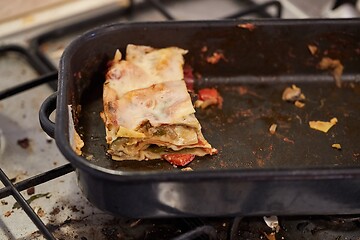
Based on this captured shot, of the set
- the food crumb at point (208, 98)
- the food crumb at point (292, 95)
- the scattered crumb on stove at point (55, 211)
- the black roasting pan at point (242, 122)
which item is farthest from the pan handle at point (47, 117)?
the food crumb at point (292, 95)

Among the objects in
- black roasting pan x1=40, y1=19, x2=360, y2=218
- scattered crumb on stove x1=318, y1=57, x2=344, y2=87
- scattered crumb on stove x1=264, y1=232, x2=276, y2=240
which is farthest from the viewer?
scattered crumb on stove x1=318, y1=57, x2=344, y2=87

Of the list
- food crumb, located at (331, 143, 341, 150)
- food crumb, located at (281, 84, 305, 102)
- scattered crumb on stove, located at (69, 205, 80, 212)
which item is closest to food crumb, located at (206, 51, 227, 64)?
food crumb, located at (281, 84, 305, 102)

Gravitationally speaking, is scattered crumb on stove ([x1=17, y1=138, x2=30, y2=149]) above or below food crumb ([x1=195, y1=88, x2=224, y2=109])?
below

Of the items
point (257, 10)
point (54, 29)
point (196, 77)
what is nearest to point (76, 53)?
point (196, 77)

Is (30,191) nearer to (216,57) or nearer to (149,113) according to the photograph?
(149,113)

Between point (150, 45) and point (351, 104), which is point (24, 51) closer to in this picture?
point (150, 45)

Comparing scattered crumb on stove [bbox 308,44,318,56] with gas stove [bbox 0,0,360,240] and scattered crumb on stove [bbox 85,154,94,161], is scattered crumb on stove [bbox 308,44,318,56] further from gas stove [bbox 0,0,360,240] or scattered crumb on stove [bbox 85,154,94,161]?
scattered crumb on stove [bbox 85,154,94,161]

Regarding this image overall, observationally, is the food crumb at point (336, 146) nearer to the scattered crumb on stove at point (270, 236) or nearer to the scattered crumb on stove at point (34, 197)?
the scattered crumb on stove at point (270, 236)
